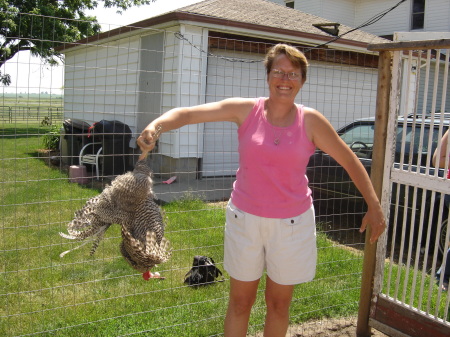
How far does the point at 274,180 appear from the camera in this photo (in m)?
2.37

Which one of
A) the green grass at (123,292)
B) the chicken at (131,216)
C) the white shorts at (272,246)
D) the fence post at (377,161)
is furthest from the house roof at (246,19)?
the white shorts at (272,246)

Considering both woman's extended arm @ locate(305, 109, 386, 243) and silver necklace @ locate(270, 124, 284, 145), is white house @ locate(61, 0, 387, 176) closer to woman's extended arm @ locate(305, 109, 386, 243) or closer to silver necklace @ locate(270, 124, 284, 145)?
woman's extended arm @ locate(305, 109, 386, 243)

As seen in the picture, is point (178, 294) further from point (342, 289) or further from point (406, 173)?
point (406, 173)

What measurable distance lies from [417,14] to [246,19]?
542 inches

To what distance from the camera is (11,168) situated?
9562mm

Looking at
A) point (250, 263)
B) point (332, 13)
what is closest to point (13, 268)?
point (250, 263)

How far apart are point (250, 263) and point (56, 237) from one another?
361 centimetres

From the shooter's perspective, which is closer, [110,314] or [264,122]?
[264,122]

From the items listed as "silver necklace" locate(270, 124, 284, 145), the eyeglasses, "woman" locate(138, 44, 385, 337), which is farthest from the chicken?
the eyeglasses

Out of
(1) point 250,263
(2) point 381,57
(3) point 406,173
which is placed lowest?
(1) point 250,263

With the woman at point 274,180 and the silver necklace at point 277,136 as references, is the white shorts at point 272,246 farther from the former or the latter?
the silver necklace at point 277,136

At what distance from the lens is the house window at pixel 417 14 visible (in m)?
19.9

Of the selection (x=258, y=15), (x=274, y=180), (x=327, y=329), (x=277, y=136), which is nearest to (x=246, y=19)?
(x=258, y=15)

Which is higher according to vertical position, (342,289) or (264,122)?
(264,122)
